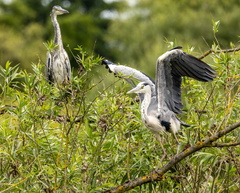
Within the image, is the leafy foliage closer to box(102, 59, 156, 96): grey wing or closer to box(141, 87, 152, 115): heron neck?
box(141, 87, 152, 115): heron neck

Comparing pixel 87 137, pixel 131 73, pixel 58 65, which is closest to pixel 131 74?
pixel 131 73

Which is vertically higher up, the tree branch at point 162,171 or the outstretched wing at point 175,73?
the outstretched wing at point 175,73

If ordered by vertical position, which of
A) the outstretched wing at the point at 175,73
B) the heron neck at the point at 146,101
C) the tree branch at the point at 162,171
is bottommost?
the tree branch at the point at 162,171

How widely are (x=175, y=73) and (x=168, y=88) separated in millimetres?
146

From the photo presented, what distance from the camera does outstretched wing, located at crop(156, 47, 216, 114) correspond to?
5359 mm

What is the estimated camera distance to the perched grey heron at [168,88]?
211 inches

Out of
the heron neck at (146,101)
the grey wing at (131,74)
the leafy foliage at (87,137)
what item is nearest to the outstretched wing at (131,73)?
the grey wing at (131,74)

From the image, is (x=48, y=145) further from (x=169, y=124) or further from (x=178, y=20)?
(x=178, y=20)

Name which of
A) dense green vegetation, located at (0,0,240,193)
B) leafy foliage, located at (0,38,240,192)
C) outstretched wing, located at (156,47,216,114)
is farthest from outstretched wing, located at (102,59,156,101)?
leafy foliage, located at (0,38,240,192)

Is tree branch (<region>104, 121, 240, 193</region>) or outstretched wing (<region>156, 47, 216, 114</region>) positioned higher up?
outstretched wing (<region>156, 47, 216, 114</region>)

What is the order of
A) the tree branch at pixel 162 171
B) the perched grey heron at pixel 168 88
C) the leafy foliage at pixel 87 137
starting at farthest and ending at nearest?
the perched grey heron at pixel 168 88, the leafy foliage at pixel 87 137, the tree branch at pixel 162 171

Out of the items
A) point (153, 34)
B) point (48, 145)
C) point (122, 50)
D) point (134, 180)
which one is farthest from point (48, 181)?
point (122, 50)

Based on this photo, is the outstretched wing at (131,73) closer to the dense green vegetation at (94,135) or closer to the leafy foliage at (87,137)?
the dense green vegetation at (94,135)

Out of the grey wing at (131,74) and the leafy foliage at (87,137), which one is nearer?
the leafy foliage at (87,137)
